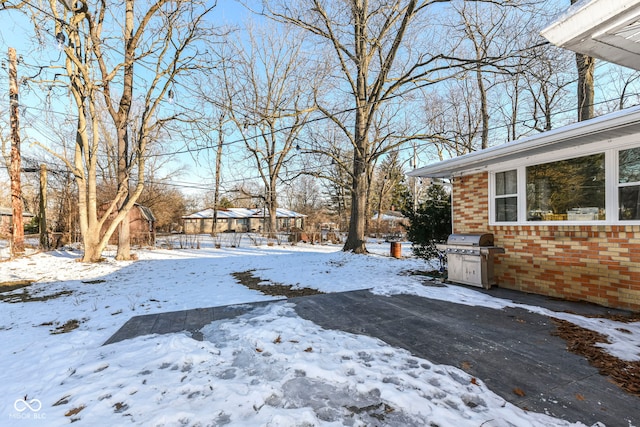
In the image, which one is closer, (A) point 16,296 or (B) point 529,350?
(B) point 529,350

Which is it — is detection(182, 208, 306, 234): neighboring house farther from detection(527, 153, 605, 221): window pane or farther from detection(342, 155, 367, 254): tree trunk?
detection(527, 153, 605, 221): window pane

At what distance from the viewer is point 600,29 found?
2238 millimetres

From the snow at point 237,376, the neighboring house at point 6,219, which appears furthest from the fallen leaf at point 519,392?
the neighboring house at point 6,219

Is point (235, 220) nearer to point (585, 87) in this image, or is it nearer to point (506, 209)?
point (585, 87)

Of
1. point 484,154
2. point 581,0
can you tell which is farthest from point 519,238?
point 581,0

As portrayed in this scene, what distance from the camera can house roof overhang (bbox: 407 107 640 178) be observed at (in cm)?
349

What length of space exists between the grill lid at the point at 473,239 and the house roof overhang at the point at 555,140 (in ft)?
4.63

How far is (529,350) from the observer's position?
2842mm

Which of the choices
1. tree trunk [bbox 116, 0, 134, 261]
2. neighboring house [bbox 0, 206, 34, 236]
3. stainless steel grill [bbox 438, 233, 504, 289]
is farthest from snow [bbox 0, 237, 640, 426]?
neighboring house [bbox 0, 206, 34, 236]

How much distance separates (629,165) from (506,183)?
174 centimetres

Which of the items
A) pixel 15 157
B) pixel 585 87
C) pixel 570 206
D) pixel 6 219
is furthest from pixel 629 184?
pixel 6 219

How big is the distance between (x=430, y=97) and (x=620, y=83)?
7626 millimetres

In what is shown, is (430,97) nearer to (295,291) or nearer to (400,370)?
(295,291)
